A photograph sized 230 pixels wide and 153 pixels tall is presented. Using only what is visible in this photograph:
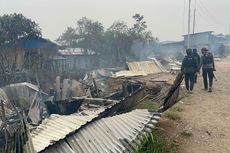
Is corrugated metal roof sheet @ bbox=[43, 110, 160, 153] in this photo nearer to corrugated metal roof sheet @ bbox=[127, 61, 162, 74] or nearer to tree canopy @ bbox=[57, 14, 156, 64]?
corrugated metal roof sheet @ bbox=[127, 61, 162, 74]

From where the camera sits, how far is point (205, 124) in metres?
7.91

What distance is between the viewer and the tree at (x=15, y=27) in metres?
16.6

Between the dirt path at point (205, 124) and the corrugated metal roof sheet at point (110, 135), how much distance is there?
1.10m

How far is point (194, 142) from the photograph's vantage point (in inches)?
264

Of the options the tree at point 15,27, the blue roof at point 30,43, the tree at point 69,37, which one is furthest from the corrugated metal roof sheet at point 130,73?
the tree at point 69,37

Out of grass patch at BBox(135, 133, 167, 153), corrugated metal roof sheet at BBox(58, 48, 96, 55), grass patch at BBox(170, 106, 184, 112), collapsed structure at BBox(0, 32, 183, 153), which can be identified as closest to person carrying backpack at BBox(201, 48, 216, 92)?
collapsed structure at BBox(0, 32, 183, 153)

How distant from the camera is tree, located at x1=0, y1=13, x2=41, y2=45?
16.6m

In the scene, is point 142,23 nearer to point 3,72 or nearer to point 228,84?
point 228,84

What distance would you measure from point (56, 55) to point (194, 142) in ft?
50.1

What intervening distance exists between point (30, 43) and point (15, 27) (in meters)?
1.21

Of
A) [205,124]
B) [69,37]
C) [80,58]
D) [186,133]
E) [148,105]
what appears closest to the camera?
[186,133]

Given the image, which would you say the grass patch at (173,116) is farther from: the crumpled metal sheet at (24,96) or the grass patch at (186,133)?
the crumpled metal sheet at (24,96)

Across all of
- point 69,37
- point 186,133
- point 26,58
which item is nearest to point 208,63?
point 186,133

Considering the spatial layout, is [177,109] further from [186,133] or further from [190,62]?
[190,62]
